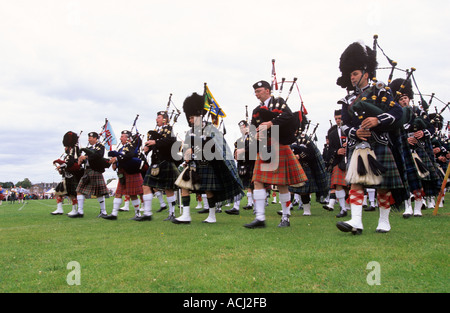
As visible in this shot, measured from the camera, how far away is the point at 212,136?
22.4 ft

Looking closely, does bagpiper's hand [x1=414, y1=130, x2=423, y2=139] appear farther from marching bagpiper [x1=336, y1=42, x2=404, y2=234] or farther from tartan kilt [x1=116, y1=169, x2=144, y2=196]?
tartan kilt [x1=116, y1=169, x2=144, y2=196]

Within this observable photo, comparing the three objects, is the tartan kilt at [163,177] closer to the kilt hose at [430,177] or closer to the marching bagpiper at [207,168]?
the marching bagpiper at [207,168]

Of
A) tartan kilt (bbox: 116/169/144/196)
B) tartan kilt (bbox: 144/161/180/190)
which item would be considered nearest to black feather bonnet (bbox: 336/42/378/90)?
tartan kilt (bbox: 144/161/180/190)

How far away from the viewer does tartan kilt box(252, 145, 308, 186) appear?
5.79 meters

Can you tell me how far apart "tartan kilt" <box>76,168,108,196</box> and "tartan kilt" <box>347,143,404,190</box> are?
22.9ft

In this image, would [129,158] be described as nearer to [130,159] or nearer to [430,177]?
[130,159]

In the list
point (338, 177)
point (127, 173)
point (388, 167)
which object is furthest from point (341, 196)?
point (127, 173)

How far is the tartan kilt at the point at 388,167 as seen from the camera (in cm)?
468

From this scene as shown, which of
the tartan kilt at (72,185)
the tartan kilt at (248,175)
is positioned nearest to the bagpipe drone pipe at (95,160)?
the tartan kilt at (72,185)

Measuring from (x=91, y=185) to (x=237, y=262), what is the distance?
7050mm

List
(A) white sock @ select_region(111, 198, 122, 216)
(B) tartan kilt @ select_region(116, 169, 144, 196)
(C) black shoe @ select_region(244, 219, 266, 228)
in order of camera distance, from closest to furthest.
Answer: (C) black shoe @ select_region(244, 219, 266, 228) → (A) white sock @ select_region(111, 198, 122, 216) → (B) tartan kilt @ select_region(116, 169, 144, 196)

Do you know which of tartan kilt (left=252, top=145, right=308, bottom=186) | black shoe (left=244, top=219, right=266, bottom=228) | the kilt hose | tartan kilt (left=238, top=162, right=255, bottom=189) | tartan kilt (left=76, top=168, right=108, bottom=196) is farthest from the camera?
tartan kilt (left=238, top=162, right=255, bottom=189)
